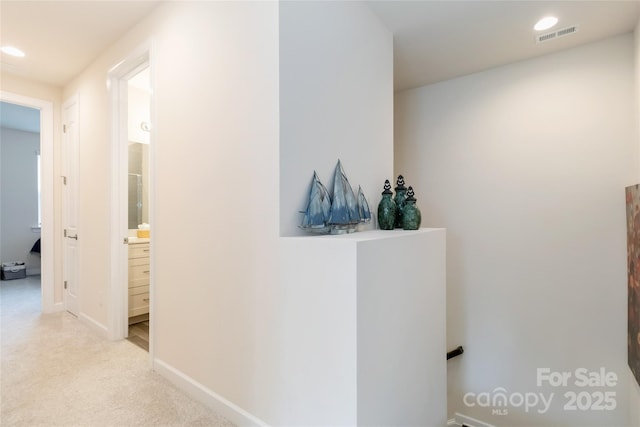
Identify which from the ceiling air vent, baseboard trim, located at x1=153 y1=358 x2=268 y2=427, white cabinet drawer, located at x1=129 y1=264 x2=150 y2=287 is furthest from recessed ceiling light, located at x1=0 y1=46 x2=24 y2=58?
the ceiling air vent

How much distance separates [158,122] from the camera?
86.8 inches

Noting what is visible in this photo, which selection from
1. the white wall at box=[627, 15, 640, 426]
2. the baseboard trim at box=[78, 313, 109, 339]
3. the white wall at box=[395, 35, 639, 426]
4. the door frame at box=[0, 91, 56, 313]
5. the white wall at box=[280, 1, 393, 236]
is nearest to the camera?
the white wall at box=[280, 1, 393, 236]

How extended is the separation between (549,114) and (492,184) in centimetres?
75

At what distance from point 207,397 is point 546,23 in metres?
3.48

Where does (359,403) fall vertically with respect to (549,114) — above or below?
below

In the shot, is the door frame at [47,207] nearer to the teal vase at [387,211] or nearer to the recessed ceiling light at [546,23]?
the teal vase at [387,211]

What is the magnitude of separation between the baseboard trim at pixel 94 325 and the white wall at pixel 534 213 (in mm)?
3425

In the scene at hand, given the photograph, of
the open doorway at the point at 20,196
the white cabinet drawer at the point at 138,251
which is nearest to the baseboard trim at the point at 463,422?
the white cabinet drawer at the point at 138,251

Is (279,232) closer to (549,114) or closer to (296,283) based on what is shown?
(296,283)

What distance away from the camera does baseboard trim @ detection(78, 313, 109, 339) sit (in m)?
2.83

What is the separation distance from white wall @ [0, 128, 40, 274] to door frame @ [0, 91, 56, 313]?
3.10 m

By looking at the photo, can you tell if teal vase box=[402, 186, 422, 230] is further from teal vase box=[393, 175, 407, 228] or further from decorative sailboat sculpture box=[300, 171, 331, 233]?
decorative sailboat sculpture box=[300, 171, 331, 233]

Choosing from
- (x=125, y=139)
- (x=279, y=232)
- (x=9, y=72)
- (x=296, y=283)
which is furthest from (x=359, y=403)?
(x=9, y=72)

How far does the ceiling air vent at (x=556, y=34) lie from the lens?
7.59 feet
